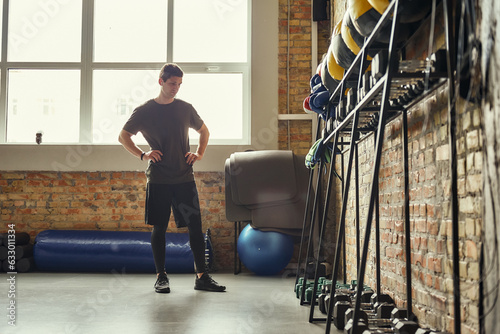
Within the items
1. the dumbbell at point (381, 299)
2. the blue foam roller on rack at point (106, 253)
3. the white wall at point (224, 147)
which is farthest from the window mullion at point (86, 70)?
the dumbbell at point (381, 299)

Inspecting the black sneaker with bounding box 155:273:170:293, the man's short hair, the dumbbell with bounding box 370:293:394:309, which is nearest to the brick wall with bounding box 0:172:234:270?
the black sneaker with bounding box 155:273:170:293

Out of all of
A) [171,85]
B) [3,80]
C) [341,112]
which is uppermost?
[3,80]

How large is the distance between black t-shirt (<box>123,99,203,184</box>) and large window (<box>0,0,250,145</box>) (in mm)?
1645

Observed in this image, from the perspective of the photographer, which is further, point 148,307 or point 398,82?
point 148,307

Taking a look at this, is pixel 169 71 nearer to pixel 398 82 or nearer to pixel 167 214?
pixel 167 214

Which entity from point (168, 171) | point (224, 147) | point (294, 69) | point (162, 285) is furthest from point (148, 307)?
point (294, 69)

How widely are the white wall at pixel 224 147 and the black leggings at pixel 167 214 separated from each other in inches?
63.4

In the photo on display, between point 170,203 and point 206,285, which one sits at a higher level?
point 170,203

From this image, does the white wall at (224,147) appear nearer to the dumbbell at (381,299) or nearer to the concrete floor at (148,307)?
the concrete floor at (148,307)

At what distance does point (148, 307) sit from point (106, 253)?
76.4 inches

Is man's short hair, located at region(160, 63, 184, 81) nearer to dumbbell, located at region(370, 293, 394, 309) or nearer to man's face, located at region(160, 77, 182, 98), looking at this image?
man's face, located at region(160, 77, 182, 98)

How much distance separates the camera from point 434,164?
209 centimetres

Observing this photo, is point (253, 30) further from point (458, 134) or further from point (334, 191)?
point (458, 134)

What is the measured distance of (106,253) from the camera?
193 inches
